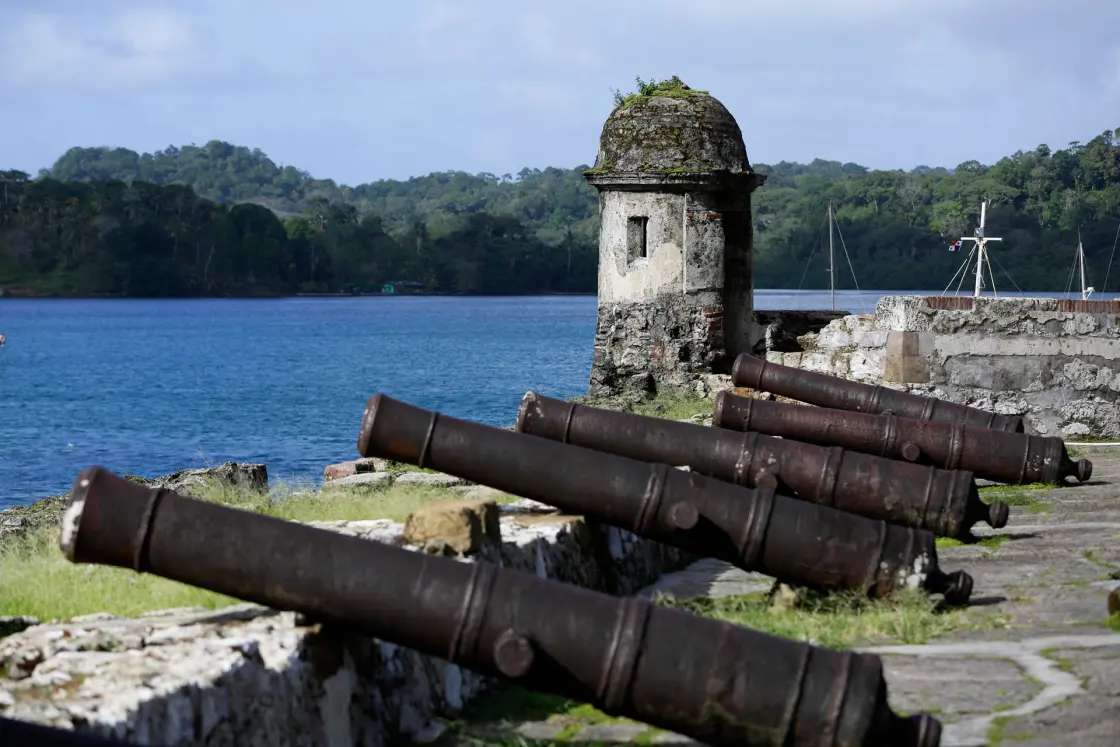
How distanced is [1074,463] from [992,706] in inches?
164

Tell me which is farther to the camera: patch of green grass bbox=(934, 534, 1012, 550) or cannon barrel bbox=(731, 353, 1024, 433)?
cannon barrel bbox=(731, 353, 1024, 433)

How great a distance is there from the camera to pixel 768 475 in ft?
21.1

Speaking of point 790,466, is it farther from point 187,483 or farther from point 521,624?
point 187,483

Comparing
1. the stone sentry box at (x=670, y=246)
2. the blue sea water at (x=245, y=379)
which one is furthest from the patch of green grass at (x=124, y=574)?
the blue sea water at (x=245, y=379)

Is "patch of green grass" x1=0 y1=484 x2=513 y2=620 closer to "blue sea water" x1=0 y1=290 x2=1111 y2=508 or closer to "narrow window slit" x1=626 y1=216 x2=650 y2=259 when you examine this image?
"narrow window slit" x1=626 y1=216 x2=650 y2=259

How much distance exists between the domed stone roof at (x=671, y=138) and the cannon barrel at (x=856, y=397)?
5.82 m

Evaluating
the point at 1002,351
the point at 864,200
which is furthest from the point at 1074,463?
the point at 864,200

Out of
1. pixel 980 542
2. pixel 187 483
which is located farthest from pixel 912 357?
pixel 187 483

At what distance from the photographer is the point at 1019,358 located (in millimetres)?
11758

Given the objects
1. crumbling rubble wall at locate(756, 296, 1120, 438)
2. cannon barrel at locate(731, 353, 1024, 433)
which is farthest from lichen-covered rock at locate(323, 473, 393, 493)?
crumbling rubble wall at locate(756, 296, 1120, 438)

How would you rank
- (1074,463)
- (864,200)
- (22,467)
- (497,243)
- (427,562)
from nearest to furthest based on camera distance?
(427,562) → (1074,463) → (22,467) → (864,200) → (497,243)

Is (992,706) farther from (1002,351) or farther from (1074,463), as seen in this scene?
(1002,351)

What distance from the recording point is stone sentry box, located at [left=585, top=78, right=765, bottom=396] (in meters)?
15.4

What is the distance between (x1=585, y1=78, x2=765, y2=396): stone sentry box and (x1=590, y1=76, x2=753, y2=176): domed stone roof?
1cm
